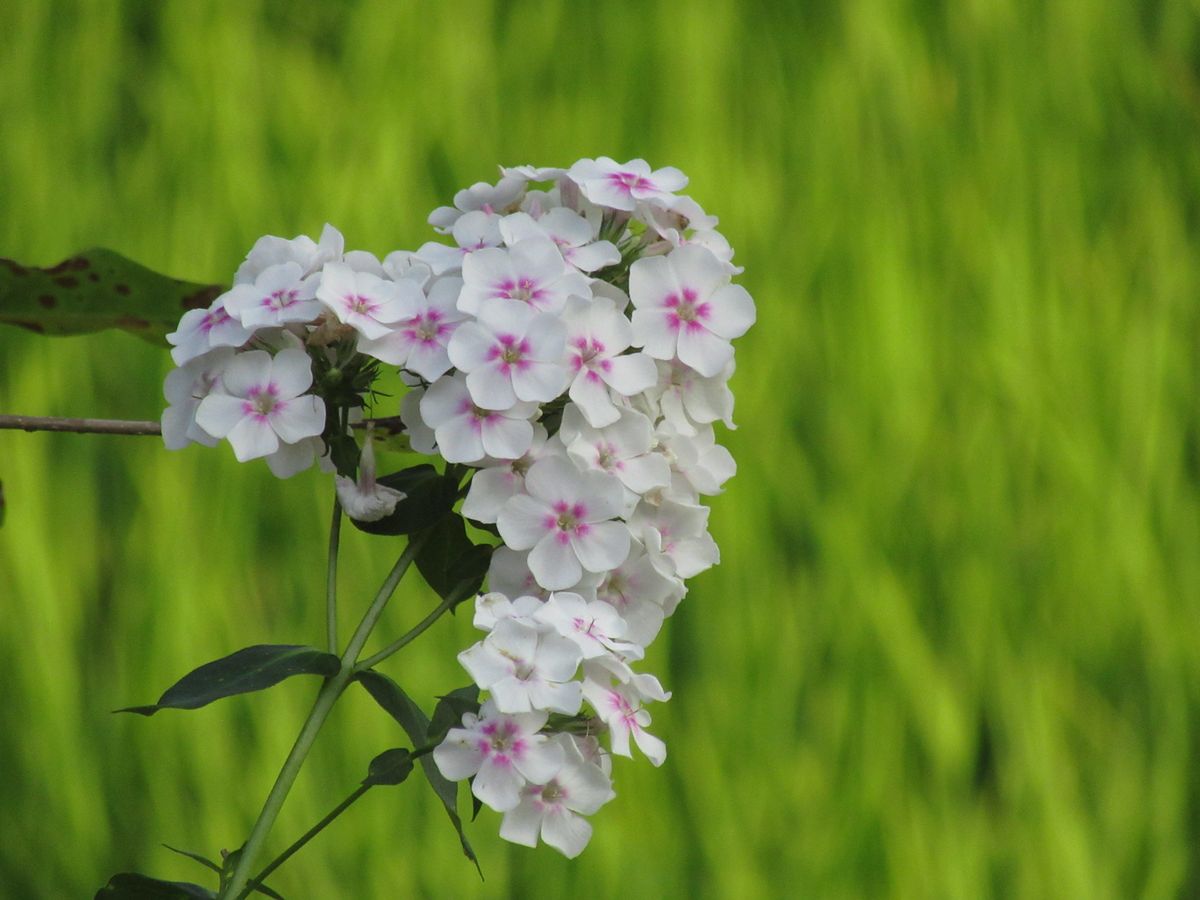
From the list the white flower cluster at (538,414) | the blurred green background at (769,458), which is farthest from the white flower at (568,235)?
the blurred green background at (769,458)

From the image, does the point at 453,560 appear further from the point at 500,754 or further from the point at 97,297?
the point at 97,297

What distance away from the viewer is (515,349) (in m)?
0.41

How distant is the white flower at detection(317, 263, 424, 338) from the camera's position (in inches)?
→ 16.6

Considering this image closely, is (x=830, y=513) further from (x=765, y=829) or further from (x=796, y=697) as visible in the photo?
(x=765, y=829)

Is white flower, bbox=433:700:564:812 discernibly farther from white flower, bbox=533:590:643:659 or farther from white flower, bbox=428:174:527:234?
white flower, bbox=428:174:527:234

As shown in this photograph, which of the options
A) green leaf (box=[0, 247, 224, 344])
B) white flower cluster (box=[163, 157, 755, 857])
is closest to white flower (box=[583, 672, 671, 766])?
white flower cluster (box=[163, 157, 755, 857])

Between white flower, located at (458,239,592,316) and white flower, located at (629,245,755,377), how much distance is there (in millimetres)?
23

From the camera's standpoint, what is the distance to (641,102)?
1.55 metres

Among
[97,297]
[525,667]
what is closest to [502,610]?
[525,667]

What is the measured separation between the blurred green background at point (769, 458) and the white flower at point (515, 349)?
0.89 meters

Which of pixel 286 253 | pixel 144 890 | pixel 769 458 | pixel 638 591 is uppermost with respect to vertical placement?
pixel 769 458

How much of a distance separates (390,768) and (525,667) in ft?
0.24

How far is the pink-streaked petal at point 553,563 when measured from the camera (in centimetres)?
42

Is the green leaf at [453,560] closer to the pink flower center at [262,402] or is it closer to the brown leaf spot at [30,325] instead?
the pink flower center at [262,402]
